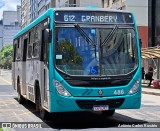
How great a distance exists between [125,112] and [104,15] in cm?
451

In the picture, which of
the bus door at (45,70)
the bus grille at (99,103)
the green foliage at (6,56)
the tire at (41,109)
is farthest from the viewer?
the green foliage at (6,56)

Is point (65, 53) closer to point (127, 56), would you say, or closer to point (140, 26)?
point (127, 56)

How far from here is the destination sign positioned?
11.5 m

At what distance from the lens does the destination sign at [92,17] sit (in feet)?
37.6

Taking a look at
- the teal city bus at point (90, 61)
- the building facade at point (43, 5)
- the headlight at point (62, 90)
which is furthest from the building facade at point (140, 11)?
the headlight at point (62, 90)

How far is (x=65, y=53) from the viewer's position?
11203mm

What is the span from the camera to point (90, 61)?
11188 mm

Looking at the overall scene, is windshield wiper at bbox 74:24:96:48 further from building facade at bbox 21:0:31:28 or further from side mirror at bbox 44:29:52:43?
building facade at bbox 21:0:31:28

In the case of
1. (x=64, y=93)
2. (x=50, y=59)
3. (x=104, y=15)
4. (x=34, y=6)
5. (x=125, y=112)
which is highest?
(x=34, y=6)

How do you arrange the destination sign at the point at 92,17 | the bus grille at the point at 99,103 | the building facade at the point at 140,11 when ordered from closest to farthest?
the bus grille at the point at 99,103
the destination sign at the point at 92,17
the building facade at the point at 140,11

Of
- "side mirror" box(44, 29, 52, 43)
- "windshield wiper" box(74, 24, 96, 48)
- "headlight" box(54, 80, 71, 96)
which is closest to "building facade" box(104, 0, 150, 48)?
"windshield wiper" box(74, 24, 96, 48)

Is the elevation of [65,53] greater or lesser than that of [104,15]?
lesser

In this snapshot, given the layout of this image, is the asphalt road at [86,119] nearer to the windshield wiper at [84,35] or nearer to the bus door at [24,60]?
the bus door at [24,60]

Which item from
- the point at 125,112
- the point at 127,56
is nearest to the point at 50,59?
the point at 127,56
